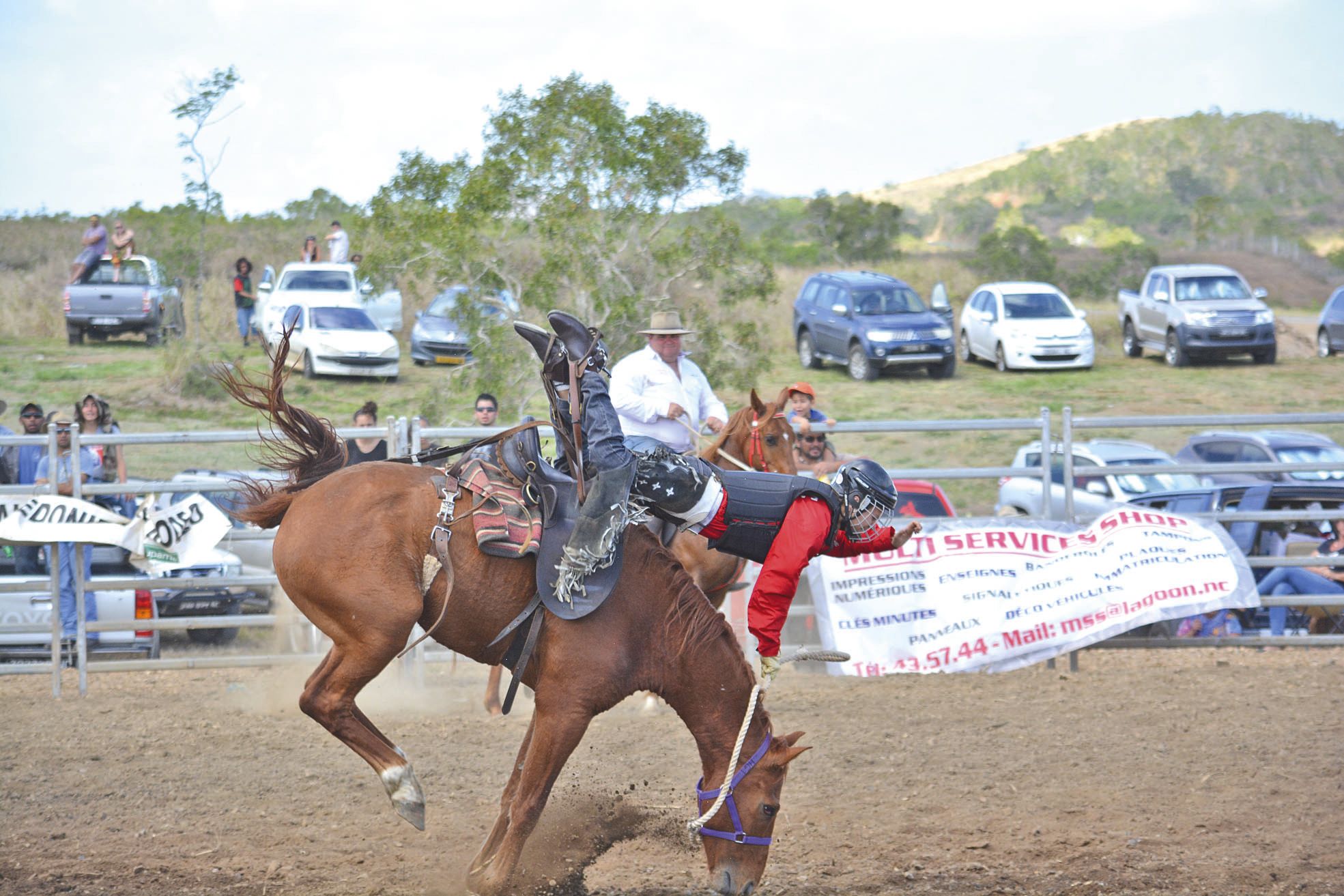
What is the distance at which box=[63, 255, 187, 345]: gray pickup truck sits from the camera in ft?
68.5

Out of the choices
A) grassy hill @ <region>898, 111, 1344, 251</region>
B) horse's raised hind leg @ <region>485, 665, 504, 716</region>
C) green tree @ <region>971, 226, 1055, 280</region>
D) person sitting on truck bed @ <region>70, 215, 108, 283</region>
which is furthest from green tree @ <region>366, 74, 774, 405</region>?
grassy hill @ <region>898, 111, 1344, 251</region>

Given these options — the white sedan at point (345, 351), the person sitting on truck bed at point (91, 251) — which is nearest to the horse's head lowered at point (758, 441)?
the white sedan at point (345, 351)

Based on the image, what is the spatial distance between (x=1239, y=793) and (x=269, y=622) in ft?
19.3

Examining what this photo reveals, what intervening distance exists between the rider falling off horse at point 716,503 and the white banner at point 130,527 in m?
4.12

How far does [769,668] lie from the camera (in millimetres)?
4523

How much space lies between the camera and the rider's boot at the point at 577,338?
4.66 metres

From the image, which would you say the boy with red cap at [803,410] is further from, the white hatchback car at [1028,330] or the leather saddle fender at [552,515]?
the white hatchback car at [1028,330]

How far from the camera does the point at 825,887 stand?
16.1 feet

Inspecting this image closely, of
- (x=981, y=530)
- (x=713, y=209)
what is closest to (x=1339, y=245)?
(x=713, y=209)

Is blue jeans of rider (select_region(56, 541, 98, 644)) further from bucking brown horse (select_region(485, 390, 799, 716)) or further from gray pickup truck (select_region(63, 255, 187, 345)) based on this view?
gray pickup truck (select_region(63, 255, 187, 345))

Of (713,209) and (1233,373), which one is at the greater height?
(713,209)

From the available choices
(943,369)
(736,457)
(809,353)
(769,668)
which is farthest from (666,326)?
(809,353)

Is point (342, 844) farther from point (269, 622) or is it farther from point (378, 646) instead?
point (269, 622)

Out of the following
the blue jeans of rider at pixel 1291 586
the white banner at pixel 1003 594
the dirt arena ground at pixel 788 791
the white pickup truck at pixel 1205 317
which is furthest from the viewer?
the white pickup truck at pixel 1205 317
